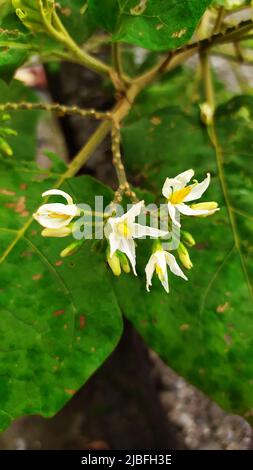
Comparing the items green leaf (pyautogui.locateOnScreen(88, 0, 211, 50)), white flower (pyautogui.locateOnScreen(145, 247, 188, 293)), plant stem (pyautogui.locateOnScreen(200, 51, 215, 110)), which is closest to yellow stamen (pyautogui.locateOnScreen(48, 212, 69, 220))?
white flower (pyautogui.locateOnScreen(145, 247, 188, 293))

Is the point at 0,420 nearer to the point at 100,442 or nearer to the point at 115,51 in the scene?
the point at 115,51

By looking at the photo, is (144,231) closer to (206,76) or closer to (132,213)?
(132,213)

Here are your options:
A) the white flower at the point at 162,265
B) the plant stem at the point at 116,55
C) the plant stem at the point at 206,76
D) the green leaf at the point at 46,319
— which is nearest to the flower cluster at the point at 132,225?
the white flower at the point at 162,265

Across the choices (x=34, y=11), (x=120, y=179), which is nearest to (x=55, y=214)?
(x=120, y=179)

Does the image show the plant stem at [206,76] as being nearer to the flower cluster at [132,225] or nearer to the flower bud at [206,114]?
the flower bud at [206,114]

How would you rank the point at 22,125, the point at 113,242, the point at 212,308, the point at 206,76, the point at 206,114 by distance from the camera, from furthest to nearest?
the point at 22,125 → the point at 206,76 → the point at 206,114 → the point at 212,308 → the point at 113,242
